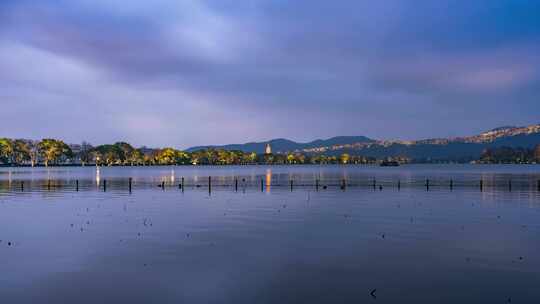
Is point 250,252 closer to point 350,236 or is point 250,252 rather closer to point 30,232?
point 350,236

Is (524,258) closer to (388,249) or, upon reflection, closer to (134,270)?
(388,249)

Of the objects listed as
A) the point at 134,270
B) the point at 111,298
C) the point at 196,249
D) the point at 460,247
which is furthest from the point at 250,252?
the point at 460,247

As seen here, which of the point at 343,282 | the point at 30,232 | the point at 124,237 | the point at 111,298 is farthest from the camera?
the point at 30,232

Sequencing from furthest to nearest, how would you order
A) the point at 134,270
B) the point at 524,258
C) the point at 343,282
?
the point at 524,258, the point at 134,270, the point at 343,282

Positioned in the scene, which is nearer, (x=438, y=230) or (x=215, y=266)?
(x=215, y=266)

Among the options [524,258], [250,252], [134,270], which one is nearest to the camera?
[134,270]

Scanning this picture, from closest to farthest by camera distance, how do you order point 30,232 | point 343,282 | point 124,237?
point 343,282, point 124,237, point 30,232

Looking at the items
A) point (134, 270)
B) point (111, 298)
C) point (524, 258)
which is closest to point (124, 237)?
point (134, 270)

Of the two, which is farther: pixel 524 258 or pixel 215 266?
pixel 524 258

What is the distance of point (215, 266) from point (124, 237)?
416 inches

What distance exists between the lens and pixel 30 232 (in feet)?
108

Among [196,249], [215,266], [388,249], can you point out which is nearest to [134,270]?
[215,266]

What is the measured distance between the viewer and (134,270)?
21.7m

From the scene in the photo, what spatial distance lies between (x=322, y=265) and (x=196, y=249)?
24.9 ft
